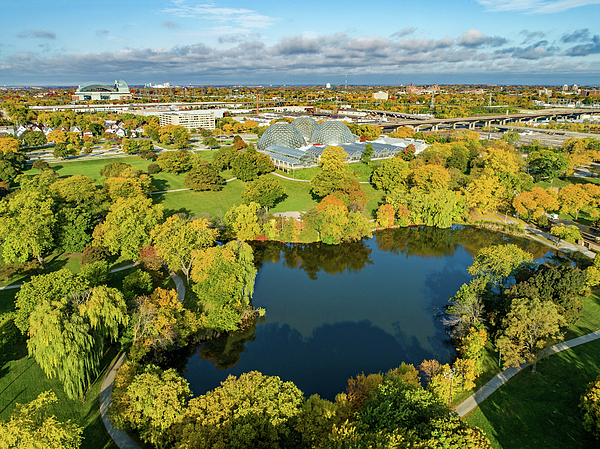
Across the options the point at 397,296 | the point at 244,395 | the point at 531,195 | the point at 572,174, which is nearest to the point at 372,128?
the point at 572,174

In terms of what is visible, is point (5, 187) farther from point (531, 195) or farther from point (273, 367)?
point (531, 195)

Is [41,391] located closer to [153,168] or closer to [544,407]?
[544,407]

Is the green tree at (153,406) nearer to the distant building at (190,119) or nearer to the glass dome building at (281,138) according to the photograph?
the glass dome building at (281,138)

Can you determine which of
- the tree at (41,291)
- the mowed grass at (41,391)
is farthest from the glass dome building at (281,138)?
the mowed grass at (41,391)

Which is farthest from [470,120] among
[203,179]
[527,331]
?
[527,331]

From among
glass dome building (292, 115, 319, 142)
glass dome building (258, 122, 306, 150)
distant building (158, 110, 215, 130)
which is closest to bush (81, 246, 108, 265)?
glass dome building (258, 122, 306, 150)
